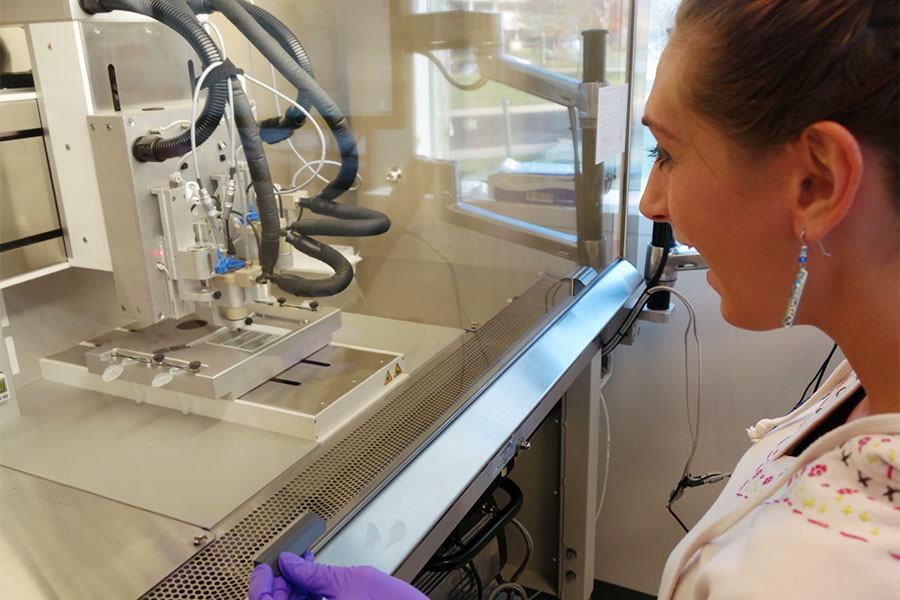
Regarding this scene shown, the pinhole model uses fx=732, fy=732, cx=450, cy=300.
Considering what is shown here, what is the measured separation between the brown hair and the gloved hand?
1.76 feet

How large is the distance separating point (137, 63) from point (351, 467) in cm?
60

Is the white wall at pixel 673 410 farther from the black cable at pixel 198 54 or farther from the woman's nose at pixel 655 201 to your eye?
the black cable at pixel 198 54

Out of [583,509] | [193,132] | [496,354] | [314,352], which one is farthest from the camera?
[583,509]

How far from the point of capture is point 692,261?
1.89 metres

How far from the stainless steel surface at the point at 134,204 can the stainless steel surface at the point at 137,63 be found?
33mm

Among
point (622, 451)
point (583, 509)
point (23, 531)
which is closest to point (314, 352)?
point (23, 531)

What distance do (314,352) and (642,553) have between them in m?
1.50

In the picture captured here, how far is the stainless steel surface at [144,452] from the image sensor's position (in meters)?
0.90

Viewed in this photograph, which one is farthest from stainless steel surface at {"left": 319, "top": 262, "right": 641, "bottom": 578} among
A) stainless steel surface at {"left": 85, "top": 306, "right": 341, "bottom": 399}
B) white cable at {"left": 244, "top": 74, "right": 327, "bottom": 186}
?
white cable at {"left": 244, "top": 74, "right": 327, "bottom": 186}

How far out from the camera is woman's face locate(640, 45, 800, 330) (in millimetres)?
631

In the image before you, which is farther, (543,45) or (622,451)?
(622,451)

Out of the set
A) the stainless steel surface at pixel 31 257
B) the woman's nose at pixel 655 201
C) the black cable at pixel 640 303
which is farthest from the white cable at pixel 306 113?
the black cable at pixel 640 303

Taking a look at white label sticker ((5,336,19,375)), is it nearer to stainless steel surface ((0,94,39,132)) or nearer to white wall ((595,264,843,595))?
stainless steel surface ((0,94,39,132))

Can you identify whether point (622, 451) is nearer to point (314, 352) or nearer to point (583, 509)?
point (583, 509)
